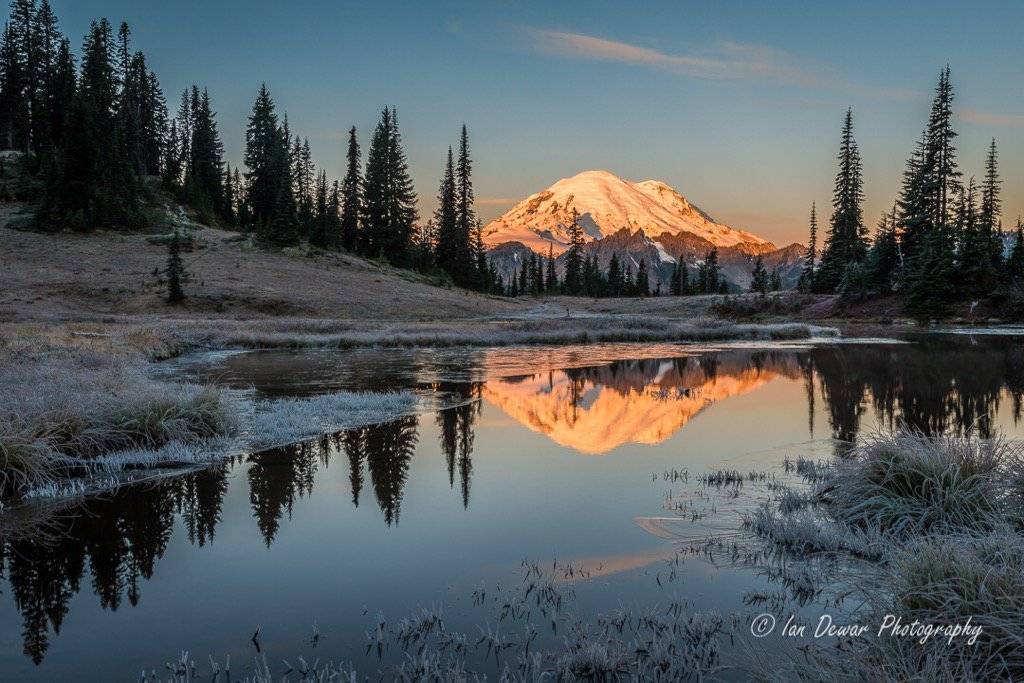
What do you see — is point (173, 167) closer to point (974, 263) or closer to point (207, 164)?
point (207, 164)

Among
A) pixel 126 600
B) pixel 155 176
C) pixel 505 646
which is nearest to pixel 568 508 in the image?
Result: pixel 505 646

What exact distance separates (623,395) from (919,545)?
16340mm

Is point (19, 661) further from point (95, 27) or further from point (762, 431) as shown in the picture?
point (95, 27)

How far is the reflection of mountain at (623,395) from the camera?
1625 cm

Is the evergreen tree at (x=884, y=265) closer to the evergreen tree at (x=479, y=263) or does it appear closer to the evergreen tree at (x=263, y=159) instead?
the evergreen tree at (x=479, y=263)

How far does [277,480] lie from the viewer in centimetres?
1111

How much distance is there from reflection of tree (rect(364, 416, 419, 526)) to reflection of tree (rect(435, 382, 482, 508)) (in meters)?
0.71

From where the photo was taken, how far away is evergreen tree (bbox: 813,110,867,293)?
7881 cm

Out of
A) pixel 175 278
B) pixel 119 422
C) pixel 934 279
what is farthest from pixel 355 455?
pixel 934 279

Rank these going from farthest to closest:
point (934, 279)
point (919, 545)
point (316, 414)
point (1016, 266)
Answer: point (1016, 266) → point (934, 279) → point (316, 414) → point (919, 545)

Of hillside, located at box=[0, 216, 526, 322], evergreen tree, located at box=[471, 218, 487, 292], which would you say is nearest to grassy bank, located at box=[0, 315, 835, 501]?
hillside, located at box=[0, 216, 526, 322]

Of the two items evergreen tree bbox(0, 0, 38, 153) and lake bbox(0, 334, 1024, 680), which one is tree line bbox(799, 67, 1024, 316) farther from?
evergreen tree bbox(0, 0, 38, 153)

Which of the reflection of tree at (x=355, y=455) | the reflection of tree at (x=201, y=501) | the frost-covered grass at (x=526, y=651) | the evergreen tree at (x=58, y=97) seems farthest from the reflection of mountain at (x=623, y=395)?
the evergreen tree at (x=58, y=97)

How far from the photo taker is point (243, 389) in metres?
21.4
